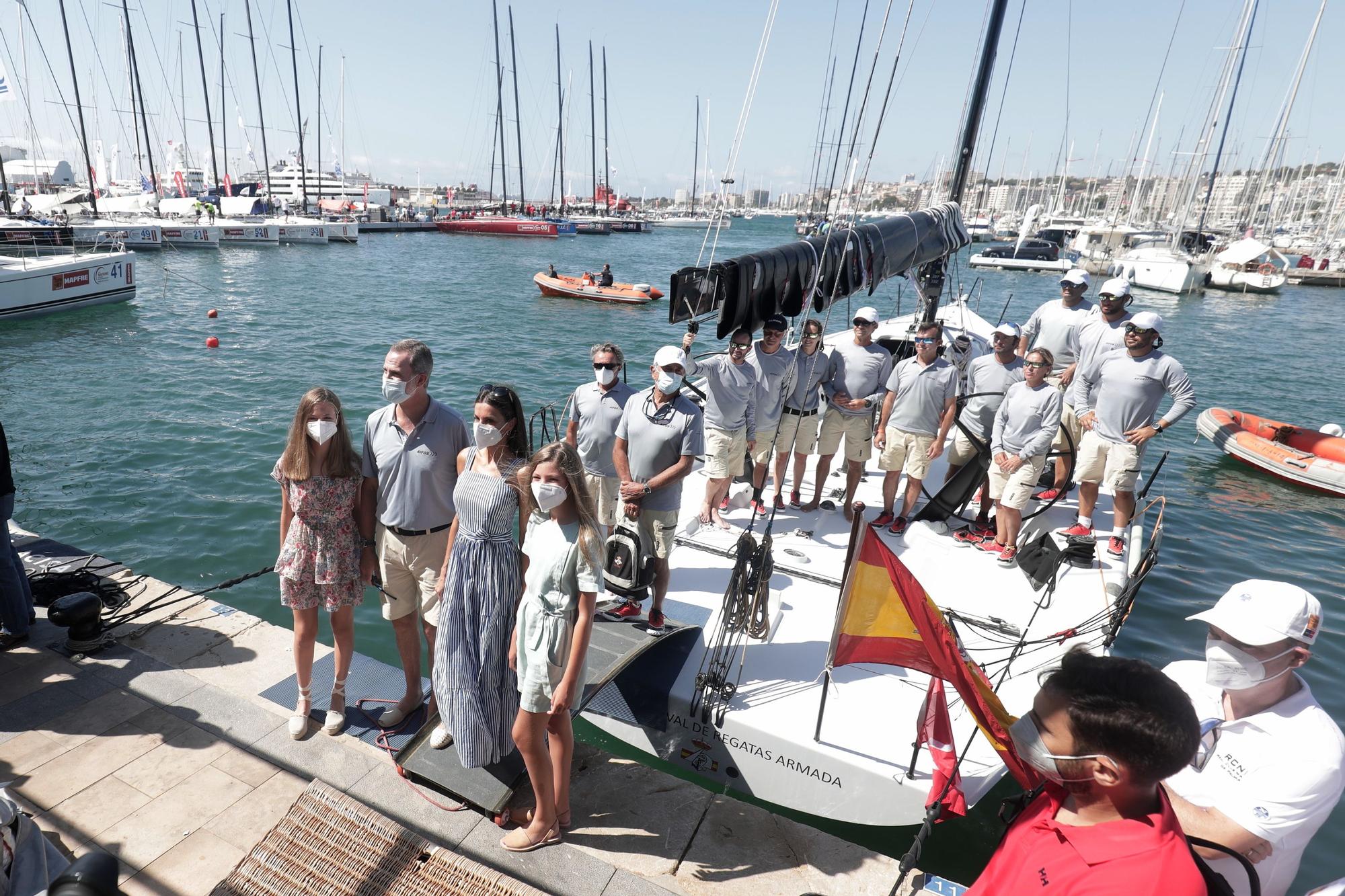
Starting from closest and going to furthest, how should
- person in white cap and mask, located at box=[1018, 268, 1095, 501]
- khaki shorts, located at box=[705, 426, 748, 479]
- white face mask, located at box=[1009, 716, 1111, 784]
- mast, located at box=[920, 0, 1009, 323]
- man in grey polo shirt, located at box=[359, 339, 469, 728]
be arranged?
white face mask, located at box=[1009, 716, 1111, 784] < man in grey polo shirt, located at box=[359, 339, 469, 728] < khaki shorts, located at box=[705, 426, 748, 479] < person in white cap and mask, located at box=[1018, 268, 1095, 501] < mast, located at box=[920, 0, 1009, 323]

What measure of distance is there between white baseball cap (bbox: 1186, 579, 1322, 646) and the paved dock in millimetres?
1833

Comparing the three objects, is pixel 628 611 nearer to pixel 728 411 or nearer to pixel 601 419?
pixel 601 419

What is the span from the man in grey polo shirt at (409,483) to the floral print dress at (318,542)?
10 cm

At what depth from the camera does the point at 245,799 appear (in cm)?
334

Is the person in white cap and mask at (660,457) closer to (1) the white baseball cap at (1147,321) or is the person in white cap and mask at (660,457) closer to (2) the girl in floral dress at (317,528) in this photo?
(2) the girl in floral dress at (317,528)

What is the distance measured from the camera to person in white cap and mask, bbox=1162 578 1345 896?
6.44ft

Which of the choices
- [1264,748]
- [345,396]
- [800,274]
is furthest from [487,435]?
[345,396]

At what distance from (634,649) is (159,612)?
338 cm

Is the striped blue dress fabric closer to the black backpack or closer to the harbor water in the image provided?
the black backpack

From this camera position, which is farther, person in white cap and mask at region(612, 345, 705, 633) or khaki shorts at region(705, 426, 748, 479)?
khaki shorts at region(705, 426, 748, 479)

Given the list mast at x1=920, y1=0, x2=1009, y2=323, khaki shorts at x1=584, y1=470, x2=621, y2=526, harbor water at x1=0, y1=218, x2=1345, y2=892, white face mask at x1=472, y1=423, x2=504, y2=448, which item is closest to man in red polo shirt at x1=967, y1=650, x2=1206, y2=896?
harbor water at x1=0, y1=218, x2=1345, y2=892

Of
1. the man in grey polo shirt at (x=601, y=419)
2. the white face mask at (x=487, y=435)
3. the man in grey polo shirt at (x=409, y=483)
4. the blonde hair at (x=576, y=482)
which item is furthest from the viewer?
the man in grey polo shirt at (x=601, y=419)

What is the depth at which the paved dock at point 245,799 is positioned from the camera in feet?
9.96

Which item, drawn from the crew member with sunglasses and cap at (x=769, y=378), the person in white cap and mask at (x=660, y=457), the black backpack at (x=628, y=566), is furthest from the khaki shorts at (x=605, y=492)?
the crew member with sunglasses and cap at (x=769, y=378)
